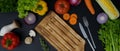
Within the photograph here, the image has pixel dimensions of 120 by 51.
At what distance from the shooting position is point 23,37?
1.69 meters

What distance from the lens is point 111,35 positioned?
1571 mm

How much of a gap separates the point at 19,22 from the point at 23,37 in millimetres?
71

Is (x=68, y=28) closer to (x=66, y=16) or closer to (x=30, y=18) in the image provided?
(x=66, y=16)

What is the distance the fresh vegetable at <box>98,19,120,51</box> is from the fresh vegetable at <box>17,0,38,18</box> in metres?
0.31

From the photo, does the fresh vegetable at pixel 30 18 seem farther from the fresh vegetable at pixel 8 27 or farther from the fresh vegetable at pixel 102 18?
the fresh vegetable at pixel 102 18

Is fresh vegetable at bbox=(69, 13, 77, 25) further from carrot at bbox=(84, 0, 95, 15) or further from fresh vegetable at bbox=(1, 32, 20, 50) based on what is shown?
fresh vegetable at bbox=(1, 32, 20, 50)

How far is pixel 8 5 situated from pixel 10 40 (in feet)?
0.53

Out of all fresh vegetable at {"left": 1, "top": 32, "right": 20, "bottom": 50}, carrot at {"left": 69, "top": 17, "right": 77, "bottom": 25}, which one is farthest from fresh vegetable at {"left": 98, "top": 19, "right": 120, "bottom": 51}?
fresh vegetable at {"left": 1, "top": 32, "right": 20, "bottom": 50}

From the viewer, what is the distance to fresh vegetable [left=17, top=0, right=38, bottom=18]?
157 cm

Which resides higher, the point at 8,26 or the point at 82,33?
the point at 8,26

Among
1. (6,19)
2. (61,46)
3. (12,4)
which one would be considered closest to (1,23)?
(6,19)

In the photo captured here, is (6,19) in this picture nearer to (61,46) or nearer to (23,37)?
(23,37)

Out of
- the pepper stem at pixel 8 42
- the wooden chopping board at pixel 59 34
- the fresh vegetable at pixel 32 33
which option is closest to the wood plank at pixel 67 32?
the wooden chopping board at pixel 59 34

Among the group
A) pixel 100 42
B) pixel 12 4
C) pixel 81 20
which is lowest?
pixel 100 42
